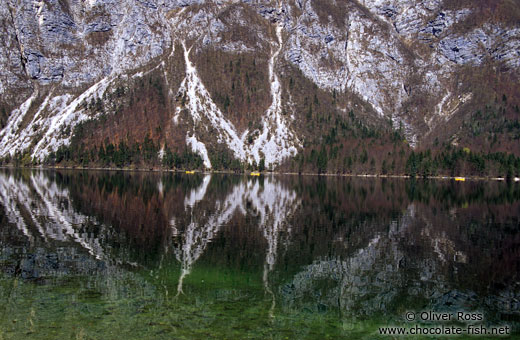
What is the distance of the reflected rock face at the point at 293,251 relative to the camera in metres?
23.1

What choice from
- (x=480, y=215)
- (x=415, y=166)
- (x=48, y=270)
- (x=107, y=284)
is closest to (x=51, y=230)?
(x=48, y=270)

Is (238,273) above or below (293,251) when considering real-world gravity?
below

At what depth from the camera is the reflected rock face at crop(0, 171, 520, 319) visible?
911 inches

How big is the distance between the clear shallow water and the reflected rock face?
0.36 feet

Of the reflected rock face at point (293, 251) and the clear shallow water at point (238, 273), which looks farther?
the reflected rock face at point (293, 251)

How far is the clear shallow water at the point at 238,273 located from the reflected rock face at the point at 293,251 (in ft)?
0.36

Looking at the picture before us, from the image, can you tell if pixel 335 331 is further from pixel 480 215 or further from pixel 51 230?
pixel 480 215

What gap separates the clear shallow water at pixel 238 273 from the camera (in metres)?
18.1

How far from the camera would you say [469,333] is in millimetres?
18500

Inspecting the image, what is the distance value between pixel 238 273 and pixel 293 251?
7445mm

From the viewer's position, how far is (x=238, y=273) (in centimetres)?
2609

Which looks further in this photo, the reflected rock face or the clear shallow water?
the reflected rock face

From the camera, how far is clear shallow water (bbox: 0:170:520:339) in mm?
18078

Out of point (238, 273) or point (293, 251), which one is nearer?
point (238, 273)
